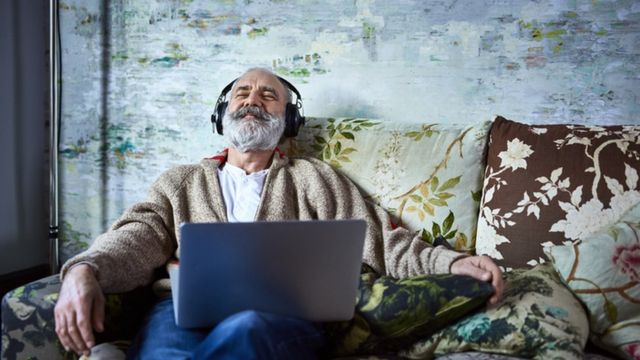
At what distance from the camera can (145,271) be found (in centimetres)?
142

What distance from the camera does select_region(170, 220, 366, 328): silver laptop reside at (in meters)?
0.96

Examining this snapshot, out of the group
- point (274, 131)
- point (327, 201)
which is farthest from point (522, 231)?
point (274, 131)

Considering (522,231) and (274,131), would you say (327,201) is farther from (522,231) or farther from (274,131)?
(522,231)

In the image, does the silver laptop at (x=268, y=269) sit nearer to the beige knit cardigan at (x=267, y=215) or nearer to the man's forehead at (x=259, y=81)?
the beige knit cardigan at (x=267, y=215)

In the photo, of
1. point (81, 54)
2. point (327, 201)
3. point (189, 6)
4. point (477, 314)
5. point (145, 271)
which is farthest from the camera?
point (81, 54)

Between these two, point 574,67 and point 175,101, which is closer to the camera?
point 574,67

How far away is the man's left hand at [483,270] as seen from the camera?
1.21 meters

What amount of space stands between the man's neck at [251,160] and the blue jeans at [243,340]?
67 centimetres

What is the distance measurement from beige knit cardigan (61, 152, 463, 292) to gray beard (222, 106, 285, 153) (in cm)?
6

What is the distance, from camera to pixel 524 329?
45.3 inches

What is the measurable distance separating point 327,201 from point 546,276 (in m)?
0.63

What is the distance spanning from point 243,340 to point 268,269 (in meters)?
0.13

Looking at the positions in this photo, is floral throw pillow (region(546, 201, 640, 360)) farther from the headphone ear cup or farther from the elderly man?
the headphone ear cup

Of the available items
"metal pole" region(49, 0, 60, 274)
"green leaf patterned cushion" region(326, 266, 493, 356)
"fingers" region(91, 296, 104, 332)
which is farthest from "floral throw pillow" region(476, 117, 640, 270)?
"metal pole" region(49, 0, 60, 274)
